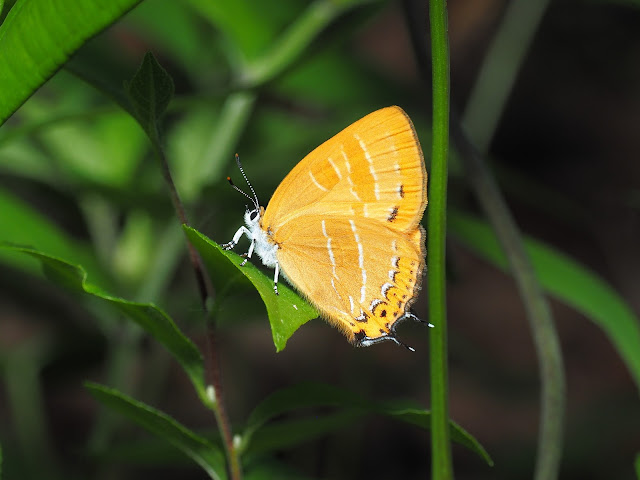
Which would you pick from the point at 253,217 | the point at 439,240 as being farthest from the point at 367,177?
the point at 439,240

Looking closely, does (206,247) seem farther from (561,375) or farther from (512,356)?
(512,356)

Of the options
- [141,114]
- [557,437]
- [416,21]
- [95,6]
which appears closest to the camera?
[95,6]

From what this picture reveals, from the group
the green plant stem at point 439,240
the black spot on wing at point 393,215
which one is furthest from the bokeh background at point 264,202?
the green plant stem at point 439,240

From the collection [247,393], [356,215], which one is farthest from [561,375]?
[247,393]

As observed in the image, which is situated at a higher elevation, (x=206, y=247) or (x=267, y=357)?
(x=267, y=357)

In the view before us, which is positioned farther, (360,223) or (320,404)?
(360,223)

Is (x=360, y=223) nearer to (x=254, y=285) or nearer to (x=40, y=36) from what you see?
(x=254, y=285)
